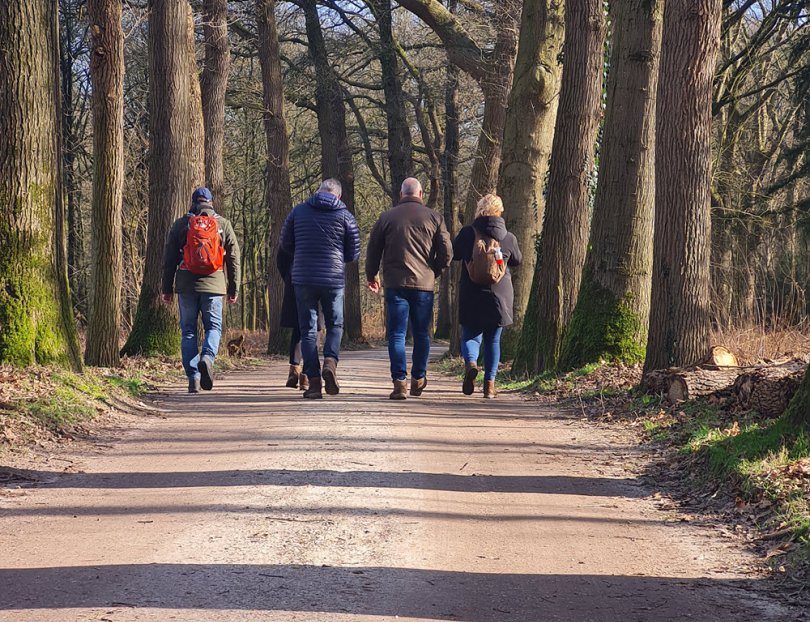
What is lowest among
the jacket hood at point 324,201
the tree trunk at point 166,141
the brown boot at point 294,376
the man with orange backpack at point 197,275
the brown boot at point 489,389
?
the brown boot at point 489,389

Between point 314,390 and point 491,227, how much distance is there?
2663 millimetres

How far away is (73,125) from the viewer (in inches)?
1093

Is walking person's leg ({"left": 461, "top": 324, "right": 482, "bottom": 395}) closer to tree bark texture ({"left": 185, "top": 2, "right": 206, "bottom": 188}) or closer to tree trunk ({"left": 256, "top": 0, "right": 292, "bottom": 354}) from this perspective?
tree bark texture ({"left": 185, "top": 2, "right": 206, "bottom": 188})

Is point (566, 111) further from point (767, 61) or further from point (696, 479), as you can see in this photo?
point (767, 61)

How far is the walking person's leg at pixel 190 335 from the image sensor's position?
11586 mm

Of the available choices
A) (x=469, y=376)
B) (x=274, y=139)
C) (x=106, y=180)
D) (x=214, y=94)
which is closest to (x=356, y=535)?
(x=469, y=376)

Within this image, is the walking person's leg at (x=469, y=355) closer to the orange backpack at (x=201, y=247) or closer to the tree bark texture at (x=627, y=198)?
the tree bark texture at (x=627, y=198)

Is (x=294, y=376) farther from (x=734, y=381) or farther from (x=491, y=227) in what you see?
(x=734, y=381)

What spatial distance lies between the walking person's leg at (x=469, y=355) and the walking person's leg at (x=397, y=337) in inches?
30.9

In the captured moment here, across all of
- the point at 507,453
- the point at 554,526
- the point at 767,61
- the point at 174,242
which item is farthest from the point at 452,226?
the point at 554,526

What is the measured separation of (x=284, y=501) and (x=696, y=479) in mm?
2855

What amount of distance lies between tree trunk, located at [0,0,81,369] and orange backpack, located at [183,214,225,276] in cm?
162

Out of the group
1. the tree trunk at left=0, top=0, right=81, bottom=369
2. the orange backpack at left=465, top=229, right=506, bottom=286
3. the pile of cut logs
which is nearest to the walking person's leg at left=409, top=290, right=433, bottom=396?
the orange backpack at left=465, top=229, right=506, bottom=286

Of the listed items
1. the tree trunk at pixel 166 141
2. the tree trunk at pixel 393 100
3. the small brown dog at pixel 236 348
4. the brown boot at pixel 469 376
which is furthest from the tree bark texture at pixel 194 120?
the tree trunk at pixel 393 100
